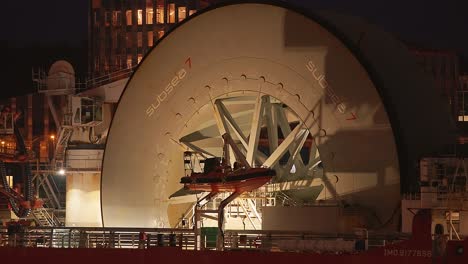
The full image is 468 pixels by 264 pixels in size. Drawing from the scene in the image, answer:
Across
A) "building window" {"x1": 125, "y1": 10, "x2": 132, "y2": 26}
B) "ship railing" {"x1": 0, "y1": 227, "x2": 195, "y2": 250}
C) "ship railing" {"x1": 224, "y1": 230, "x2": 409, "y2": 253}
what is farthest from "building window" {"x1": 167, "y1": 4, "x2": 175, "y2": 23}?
"ship railing" {"x1": 224, "y1": 230, "x2": 409, "y2": 253}

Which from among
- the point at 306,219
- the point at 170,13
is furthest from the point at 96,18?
the point at 306,219

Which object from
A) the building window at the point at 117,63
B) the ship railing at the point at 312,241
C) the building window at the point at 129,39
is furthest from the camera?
the building window at the point at 129,39

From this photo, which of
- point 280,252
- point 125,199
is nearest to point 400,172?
point 280,252

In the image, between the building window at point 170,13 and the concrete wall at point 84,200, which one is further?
the building window at point 170,13

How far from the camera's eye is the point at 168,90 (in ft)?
129

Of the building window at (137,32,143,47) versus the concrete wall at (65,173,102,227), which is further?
the building window at (137,32,143,47)

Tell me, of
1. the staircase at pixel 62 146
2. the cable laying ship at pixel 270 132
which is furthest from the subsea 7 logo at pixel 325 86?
the staircase at pixel 62 146

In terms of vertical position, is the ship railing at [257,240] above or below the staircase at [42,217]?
below

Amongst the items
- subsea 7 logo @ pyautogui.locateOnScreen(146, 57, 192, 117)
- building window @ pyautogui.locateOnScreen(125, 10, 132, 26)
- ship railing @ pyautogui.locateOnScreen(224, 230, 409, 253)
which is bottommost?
ship railing @ pyautogui.locateOnScreen(224, 230, 409, 253)

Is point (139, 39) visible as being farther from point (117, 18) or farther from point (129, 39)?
point (117, 18)

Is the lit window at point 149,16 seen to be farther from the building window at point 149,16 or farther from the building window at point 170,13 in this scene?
the building window at point 170,13

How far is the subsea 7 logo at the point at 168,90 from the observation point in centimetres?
3850

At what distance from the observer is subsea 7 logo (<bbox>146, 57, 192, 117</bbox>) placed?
38.5m

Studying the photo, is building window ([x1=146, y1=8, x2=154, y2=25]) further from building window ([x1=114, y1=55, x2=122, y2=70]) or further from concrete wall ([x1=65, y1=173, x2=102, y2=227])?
concrete wall ([x1=65, y1=173, x2=102, y2=227])
